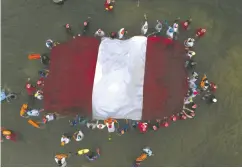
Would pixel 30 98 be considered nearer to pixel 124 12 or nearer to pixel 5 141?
pixel 5 141

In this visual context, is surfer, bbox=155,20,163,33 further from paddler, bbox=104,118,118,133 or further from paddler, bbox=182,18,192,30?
paddler, bbox=104,118,118,133

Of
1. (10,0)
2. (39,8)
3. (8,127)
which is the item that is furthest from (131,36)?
(8,127)

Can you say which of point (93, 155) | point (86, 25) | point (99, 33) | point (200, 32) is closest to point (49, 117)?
point (93, 155)

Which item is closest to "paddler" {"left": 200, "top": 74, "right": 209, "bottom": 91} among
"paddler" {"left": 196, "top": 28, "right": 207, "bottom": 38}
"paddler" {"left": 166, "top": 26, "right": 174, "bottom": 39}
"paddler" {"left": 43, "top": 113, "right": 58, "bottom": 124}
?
"paddler" {"left": 196, "top": 28, "right": 207, "bottom": 38}

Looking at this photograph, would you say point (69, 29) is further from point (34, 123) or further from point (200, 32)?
point (200, 32)

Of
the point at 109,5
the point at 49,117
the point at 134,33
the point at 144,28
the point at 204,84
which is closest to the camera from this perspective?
the point at 49,117

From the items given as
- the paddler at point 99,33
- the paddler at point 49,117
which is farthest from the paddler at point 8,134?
the paddler at point 99,33

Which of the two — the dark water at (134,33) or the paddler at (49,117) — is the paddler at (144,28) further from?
the paddler at (49,117)
